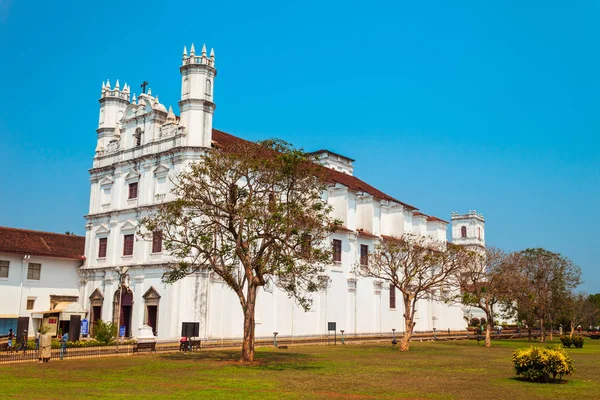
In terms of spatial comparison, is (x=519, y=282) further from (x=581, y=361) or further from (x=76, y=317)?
(x=76, y=317)

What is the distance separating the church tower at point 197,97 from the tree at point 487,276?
1916 cm

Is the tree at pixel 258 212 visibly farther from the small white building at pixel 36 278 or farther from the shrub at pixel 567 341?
the shrub at pixel 567 341

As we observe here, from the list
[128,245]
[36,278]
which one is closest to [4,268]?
[36,278]

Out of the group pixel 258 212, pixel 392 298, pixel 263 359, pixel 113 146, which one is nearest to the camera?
pixel 258 212

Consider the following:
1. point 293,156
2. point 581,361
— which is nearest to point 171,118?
point 293,156

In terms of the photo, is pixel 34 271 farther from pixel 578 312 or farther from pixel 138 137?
pixel 578 312

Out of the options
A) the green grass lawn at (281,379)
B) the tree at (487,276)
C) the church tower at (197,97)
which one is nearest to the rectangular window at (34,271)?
the church tower at (197,97)

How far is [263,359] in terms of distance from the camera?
80.9ft

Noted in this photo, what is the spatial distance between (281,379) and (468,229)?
277 ft

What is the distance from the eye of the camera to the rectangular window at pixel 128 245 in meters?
39.4

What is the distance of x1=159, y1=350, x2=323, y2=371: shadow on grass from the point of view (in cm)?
2197

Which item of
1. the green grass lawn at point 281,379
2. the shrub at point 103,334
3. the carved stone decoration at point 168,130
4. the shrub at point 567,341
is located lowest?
the green grass lawn at point 281,379

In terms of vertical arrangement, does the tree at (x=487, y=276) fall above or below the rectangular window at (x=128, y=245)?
below

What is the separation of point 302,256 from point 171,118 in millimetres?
20494
